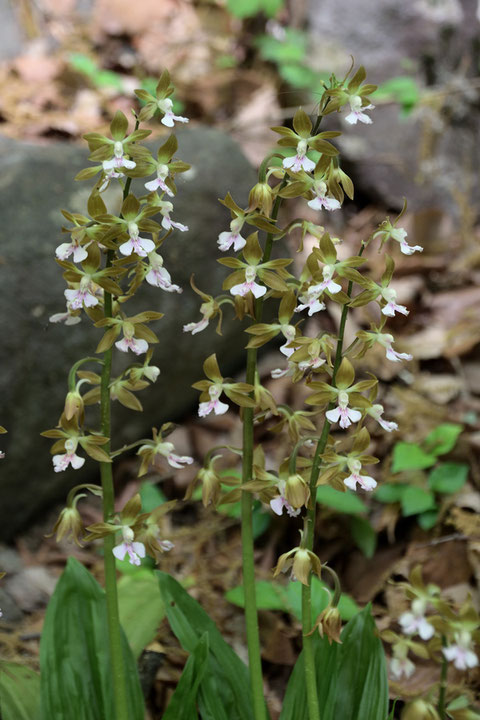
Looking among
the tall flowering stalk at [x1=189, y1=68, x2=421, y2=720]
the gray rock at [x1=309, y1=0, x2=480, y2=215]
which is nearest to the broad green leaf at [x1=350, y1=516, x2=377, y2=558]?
the tall flowering stalk at [x1=189, y1=68, x2=421, y2=720]

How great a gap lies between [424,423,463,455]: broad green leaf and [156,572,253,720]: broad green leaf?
1.31 metres

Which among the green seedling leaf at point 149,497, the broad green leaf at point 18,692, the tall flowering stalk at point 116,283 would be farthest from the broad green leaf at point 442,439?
the broad green leaf at point 18,692

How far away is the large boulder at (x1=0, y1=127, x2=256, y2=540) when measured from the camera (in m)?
3.25

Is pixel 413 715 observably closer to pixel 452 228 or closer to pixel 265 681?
pixel 265 681

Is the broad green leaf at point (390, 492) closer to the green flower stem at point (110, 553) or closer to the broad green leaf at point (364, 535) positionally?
the broad green leaf at point (364, 535)

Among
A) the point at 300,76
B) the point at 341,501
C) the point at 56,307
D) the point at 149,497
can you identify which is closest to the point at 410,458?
the point at 341,501

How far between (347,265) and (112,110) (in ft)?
14.5

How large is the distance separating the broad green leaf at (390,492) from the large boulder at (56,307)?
113cm

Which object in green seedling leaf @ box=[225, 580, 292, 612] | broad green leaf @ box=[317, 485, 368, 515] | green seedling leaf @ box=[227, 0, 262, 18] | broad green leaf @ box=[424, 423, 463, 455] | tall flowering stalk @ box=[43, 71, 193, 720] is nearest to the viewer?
tall flowering stalk @ box=[43, 71, 193, 720]

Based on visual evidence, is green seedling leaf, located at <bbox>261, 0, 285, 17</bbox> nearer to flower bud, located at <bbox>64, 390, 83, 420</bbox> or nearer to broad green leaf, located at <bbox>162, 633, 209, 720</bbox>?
flower bud, located at <bbox>64, 390, 83, 420</bbox>

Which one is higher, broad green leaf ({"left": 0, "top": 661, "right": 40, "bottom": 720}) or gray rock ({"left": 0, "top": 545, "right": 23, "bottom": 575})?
broad green leaf ({"left": 0, "top": 661, "right": 40, "bottom": 720})

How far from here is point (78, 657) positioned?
2.27m

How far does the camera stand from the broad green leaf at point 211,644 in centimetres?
222

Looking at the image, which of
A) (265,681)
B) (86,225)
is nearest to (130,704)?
(265,681)
